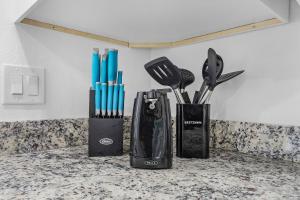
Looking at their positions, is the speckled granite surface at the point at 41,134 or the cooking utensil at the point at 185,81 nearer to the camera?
the speckled granite surface at the point at 41,134

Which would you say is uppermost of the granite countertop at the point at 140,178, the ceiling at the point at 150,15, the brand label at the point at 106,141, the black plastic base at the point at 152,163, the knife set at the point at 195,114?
the ceiling at the point at 150,15

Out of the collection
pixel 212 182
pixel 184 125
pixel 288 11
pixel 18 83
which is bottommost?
pixel 212 182

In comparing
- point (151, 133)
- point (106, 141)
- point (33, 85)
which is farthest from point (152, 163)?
point (33, 85)

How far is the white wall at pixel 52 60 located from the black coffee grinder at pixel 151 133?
1.20 ft

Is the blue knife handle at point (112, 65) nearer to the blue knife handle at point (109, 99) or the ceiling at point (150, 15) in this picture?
the blue knife handle at point (109, 99)

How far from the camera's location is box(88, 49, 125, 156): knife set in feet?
2.60

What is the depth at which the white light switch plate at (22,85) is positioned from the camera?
0.80 metres

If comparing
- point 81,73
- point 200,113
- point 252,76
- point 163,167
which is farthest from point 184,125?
point 81,73

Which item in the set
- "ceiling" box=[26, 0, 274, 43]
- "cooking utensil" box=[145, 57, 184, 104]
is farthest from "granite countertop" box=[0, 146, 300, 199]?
"ceiling" box=[26, 0, 274, 43]

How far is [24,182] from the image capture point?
54cm

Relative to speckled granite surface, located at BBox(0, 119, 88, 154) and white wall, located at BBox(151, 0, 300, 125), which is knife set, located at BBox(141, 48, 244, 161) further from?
speckled granite surface, located at BBox(0, 119, 88, 154)

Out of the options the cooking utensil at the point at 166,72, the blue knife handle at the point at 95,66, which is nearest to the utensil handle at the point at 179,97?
the cooking utensil at the point at 166,72

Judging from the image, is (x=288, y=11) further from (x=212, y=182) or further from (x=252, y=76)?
(x=212, y=182)

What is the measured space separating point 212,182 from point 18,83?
65 cm
